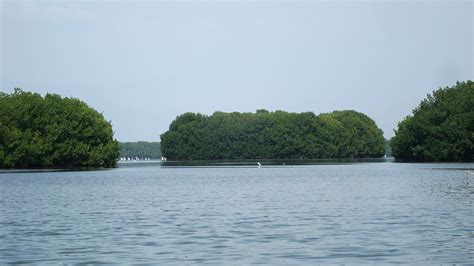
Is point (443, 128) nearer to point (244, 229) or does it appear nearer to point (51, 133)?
point (51, 133)

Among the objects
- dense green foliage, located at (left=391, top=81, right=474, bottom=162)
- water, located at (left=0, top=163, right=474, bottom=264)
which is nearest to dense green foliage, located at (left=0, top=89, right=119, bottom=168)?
dense green foliage, located at (left=391, top=81, right=474, bottom=162)

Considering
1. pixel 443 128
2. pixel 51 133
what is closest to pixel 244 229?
pixel 51 133

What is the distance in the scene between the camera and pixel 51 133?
471ft

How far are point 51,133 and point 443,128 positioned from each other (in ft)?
256

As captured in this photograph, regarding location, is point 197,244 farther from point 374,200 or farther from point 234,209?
point 374,200

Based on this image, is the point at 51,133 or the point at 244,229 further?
the point at 51,133

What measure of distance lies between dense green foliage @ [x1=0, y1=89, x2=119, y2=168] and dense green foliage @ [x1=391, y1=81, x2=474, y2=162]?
64.7 meters

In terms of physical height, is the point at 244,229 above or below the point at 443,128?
below

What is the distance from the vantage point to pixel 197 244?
30.0m

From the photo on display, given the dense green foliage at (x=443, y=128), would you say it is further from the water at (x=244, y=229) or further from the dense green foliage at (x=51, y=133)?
the water at (x=244, y=229)

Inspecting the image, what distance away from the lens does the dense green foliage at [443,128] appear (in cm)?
16288

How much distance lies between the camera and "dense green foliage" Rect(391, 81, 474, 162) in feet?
534

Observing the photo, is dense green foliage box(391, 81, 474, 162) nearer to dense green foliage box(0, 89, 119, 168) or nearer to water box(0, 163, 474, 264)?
dense green foliage box(0, 89, 119, 168)

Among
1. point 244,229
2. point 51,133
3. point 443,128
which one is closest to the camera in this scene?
point 244,229
